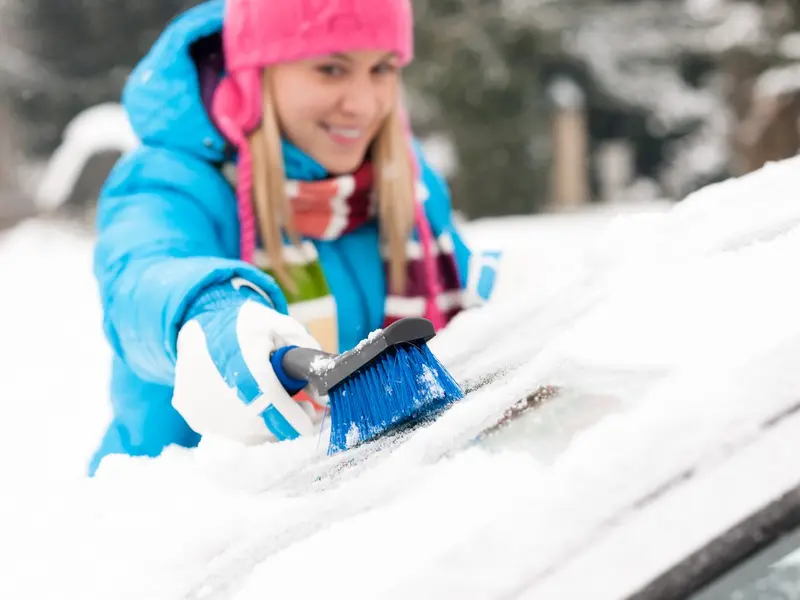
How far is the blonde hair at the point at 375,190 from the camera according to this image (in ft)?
4.51

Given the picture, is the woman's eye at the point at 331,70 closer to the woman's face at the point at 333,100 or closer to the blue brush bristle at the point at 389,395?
the woman's face at the point at 333,100

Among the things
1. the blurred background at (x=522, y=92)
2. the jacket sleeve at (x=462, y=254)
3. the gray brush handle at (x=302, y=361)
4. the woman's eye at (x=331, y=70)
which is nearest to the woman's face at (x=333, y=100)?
the woman's eye at (x=331, y=70)

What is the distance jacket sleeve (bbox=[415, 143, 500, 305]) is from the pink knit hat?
1.12ft

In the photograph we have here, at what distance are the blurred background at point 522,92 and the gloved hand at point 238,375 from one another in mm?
6519

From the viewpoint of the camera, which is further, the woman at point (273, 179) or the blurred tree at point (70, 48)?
the blurred tree at point (70, 48)

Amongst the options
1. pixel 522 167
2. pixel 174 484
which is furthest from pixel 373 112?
pixel 522 167

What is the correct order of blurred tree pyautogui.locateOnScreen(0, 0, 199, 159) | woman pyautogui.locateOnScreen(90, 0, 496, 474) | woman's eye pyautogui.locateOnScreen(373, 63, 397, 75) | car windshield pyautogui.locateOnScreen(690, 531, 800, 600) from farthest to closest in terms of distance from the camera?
blurred tree pyautogui.locateOnScreen(0, 0, 199, 159) → woman's eye pyautogui.locateOnScreen(373, 63, 397, 75) → woman pyautogui.locateOnScreen(90, 0, 496, 474) → car windshield pyautogui.locateOnScreen(690, 531, 800, 600)

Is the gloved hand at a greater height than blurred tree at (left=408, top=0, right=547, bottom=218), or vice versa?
the gloved hand

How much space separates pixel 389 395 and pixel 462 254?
948 mm

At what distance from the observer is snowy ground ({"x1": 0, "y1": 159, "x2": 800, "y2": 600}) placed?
0.53m

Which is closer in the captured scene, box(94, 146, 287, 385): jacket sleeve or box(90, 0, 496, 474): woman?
box(94, 146, 287, 385): jacket sleeve

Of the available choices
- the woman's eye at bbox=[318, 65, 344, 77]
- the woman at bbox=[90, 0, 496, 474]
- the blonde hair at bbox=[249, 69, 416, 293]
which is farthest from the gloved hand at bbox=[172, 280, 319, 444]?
the woman's eye at bbox=[318, 65, 344, 77]

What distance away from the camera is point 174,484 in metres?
0.86

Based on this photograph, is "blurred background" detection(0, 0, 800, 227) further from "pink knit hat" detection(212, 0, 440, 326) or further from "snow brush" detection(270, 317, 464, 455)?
"snow brush" detection(270, 317, 464, 455)
